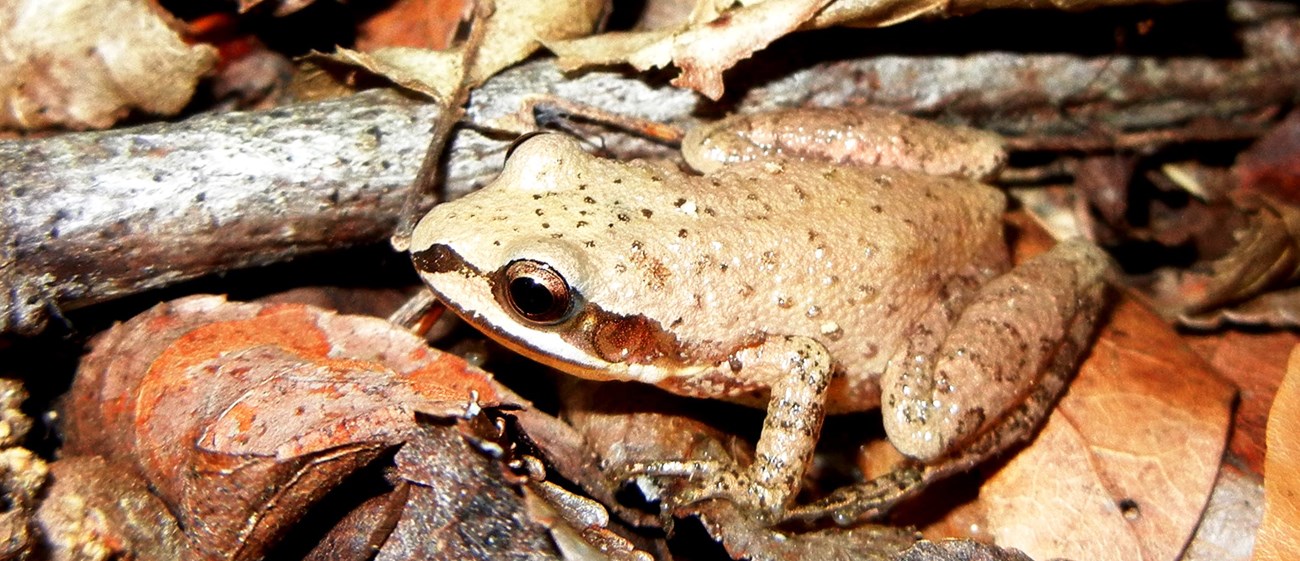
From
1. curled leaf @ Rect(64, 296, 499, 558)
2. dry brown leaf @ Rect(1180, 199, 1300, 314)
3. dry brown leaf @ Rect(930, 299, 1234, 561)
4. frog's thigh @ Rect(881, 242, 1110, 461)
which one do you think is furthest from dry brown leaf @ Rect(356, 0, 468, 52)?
dry brown leaf @ Rect(1180, 199, 1300, 314)

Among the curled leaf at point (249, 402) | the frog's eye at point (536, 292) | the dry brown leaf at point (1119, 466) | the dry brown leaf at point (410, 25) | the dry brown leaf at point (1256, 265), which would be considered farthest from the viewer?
the dry brown leaf at point (410, 25)

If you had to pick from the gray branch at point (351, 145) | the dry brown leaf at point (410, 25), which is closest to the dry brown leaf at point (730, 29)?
the gray branch at point (351, 145)

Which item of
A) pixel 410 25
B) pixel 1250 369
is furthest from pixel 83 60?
pixel 1250 369

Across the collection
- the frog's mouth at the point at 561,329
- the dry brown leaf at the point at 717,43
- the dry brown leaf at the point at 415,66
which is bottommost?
the frog's mouth at the point at 561,329

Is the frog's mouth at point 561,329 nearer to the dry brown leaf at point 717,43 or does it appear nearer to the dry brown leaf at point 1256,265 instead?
the dry brown leaf at point 717,43

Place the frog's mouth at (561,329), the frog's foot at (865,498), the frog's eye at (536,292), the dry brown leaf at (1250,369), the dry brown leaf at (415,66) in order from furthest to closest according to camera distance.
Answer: the dry brown leaf at (415,66), the dry brown leaf at (1250,369), the frog's foot at (865,498), the frog's mouth at (561,329), the frog's eye at (536,292)

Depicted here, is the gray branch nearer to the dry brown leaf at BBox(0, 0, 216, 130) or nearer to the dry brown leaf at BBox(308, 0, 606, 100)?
the dry brown leaf at BBox(308, 0, 606, 100)

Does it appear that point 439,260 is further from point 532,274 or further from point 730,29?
point 730,29
